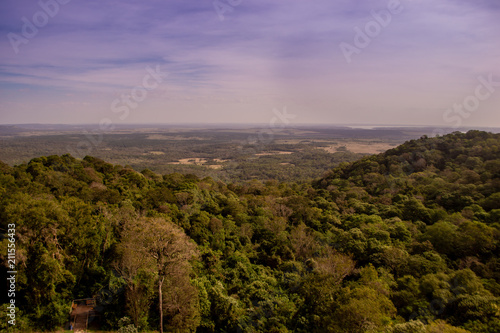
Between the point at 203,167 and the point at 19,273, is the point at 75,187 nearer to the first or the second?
the point at 19,273

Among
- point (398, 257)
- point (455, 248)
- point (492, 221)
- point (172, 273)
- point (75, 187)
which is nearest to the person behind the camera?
point (172, 273)

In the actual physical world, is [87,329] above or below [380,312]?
below

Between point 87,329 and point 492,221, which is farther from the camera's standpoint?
point 492,221

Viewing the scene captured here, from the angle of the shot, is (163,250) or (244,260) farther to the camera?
(244,260)

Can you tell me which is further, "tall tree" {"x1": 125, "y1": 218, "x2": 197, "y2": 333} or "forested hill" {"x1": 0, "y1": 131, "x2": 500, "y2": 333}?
"forested hill" {"x1": 0, "y1": 131, "x2": 500, "y2": 333}

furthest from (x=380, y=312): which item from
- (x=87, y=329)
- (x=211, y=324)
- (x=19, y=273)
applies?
(x=19, y=273)

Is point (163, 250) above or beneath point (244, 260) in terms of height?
above

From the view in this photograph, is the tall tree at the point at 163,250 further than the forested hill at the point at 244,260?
No

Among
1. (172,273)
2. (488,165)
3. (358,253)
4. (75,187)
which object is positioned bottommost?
(358,253)
